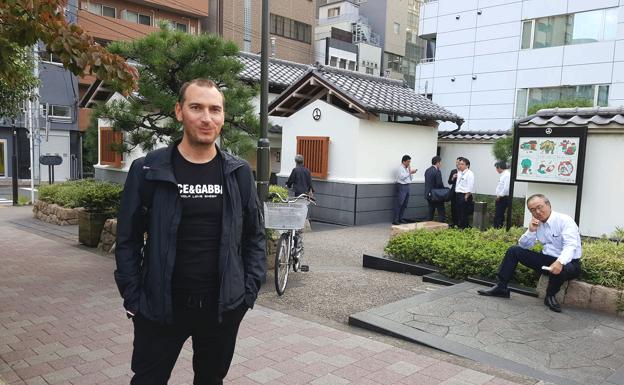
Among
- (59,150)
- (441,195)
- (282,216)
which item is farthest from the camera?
(59,150)

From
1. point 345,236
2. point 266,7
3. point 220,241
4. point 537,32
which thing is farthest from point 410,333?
point 537,32

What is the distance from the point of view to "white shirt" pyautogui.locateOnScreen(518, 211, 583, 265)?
5086 mm

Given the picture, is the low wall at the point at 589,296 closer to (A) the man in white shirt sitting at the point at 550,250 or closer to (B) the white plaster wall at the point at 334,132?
(A) the man in white shirt sitting at the point at 550,250

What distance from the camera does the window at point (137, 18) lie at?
2985cm

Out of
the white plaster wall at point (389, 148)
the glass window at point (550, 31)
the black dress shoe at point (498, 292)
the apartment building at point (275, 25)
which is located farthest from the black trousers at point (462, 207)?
the apartment building at point (275, 25)

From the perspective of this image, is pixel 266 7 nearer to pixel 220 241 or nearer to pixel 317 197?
pixel 220 241

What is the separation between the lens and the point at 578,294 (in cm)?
532

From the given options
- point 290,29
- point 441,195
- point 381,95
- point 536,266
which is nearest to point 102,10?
point 290,29

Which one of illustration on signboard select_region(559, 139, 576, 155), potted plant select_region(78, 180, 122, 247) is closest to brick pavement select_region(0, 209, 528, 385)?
potted plant select_region(78, 180, 122, 247)

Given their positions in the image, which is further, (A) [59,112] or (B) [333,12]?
(B) [333,12]

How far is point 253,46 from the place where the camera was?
35281 millimetres

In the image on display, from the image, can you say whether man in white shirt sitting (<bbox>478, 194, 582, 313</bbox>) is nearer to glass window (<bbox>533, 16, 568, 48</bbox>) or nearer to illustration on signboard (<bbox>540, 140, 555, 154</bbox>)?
illustration on signboard (<bbox>540, 140, 555, 154</bbox>)

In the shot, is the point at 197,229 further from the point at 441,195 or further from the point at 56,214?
the point at 56,214

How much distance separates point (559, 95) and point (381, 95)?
12.3 metres
